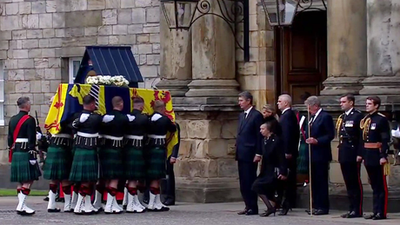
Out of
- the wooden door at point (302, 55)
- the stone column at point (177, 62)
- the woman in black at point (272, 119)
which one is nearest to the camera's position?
the woman in black at point (272, 119)

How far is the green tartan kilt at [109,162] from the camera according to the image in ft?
58.5

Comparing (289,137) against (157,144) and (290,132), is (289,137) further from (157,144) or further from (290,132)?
(157,144)

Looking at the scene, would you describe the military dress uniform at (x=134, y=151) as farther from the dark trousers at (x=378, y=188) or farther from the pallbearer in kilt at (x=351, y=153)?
the dark trousers at (x=378, y=188)

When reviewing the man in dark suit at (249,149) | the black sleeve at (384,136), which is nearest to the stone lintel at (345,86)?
the man in dark suit at (249,149)

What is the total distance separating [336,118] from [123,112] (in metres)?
3.10

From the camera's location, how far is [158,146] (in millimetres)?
18312

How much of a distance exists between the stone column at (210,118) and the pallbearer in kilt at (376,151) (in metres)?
4.12

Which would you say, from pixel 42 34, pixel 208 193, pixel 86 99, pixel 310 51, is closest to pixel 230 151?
pixel 208 193

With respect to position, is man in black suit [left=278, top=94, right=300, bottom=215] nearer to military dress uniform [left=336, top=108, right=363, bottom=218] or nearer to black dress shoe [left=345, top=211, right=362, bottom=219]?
military dress uniform [left=336, top=108, right=363, bottom=218]

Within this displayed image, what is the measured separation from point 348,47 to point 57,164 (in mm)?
4568

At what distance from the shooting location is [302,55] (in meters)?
21.0

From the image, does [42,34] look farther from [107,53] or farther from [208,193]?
[208,193]

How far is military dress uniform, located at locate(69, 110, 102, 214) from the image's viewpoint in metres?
17.5

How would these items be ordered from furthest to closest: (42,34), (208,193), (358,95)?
(42,34) → (208,193) → (358,95)
